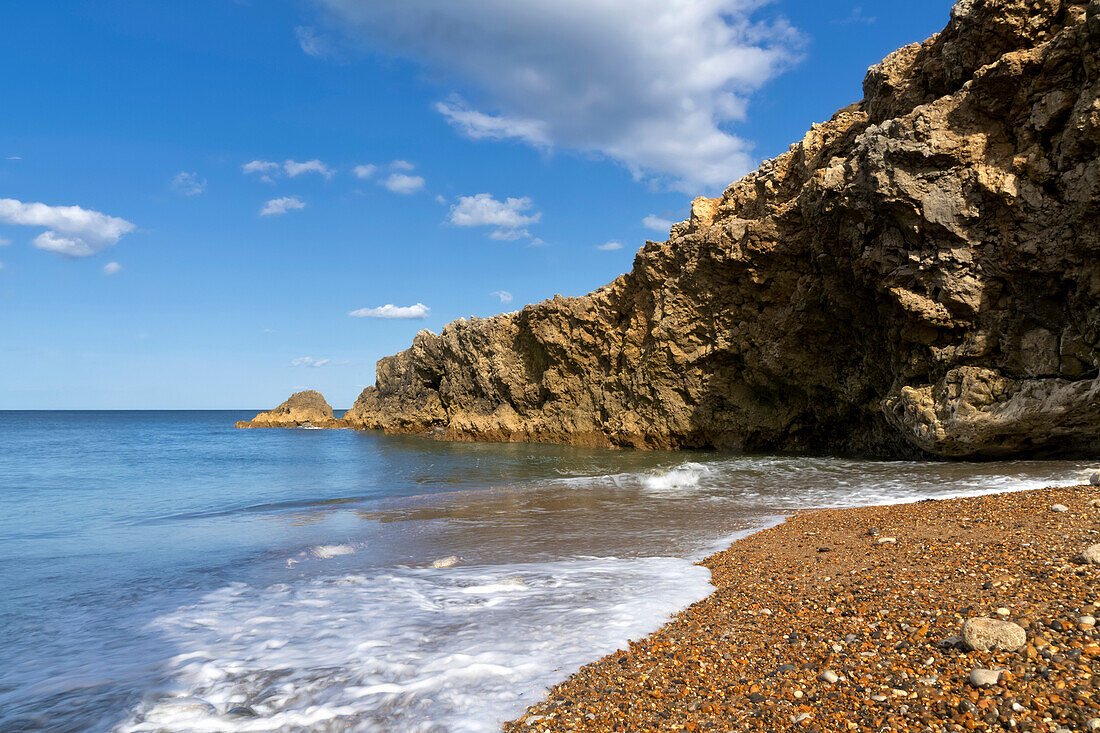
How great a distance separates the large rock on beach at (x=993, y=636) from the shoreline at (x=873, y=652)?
0.04 metres

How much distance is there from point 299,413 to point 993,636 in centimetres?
8236

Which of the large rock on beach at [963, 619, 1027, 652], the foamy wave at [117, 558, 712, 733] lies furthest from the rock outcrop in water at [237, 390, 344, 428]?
the large rock on beach at [963, 619, 1027, 652]

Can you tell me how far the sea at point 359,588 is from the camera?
406cm

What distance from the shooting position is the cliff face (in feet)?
42.6

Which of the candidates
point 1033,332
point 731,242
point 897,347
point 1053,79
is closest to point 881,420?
point 897,347

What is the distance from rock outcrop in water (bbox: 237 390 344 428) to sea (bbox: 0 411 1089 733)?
204 feet

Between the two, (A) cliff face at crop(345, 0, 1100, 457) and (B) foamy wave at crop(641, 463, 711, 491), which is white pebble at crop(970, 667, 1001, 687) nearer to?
(B) foamy wave at crop(641, 463, 711, 491)

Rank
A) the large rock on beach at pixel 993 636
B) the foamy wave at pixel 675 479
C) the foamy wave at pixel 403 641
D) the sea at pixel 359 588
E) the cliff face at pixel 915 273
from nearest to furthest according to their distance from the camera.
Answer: the large rock on beach at pixel 993 636
the foamy wave at pixel 403 641
the sea at pixel 359 588
the cliff face at pixel 915 273
the foamy wave at pixel 675 479

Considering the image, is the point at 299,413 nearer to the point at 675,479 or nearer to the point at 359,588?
the point at 675,479

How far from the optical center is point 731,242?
22.2 meters

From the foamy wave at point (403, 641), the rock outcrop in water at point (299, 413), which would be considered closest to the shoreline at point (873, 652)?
the foamy wave at point (403, 641)

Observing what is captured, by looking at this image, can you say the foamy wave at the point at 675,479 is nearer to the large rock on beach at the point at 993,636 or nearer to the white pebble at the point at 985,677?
the large rock on beach at the point at 993,636

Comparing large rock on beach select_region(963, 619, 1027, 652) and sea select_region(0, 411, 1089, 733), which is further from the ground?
large rock on beach select_region(963, 619, 1027, 652)

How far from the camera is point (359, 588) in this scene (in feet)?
21.7
